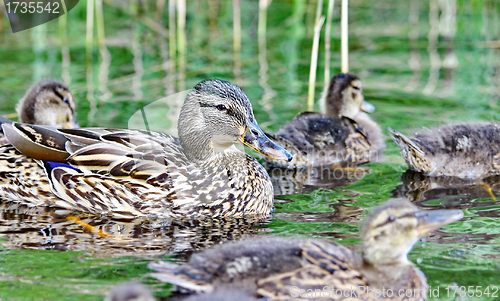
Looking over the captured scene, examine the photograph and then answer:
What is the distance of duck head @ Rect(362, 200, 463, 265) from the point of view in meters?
3.75

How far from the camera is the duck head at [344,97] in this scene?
297 inches

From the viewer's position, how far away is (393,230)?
3754 mm

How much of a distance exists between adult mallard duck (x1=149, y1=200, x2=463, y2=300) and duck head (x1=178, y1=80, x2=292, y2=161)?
1.70 metres

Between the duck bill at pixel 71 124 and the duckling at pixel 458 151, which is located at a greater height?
the duck bill at pixel 71 124

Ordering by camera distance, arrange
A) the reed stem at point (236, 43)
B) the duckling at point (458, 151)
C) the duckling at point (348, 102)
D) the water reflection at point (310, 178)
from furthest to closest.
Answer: the reed stem at point (236, 43)
the duckling at point (348, 102)
the duckling at point (458, 151)
the water reflection at point (310, 178)

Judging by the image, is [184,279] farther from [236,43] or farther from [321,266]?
[236,43]

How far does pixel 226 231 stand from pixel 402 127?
11.1ft

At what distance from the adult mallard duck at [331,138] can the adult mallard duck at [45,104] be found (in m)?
2.29

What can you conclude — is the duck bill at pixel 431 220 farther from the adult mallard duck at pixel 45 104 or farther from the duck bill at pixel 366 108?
the adult mallard duck at pixel 45 104

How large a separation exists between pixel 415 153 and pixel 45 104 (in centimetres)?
381

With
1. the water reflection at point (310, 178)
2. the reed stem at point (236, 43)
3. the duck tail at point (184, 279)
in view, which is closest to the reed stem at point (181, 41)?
the reed stem at point (236, 43)

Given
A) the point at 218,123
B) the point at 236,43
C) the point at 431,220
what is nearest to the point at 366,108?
the point at 218,123

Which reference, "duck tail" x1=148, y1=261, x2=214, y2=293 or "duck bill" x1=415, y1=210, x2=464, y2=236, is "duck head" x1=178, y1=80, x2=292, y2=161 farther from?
"duck tail" x1=148, y1=261, x2=214, y2=293

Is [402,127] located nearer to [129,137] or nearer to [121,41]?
[129,137]
